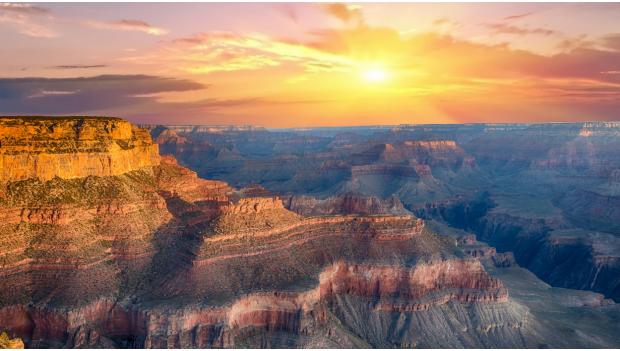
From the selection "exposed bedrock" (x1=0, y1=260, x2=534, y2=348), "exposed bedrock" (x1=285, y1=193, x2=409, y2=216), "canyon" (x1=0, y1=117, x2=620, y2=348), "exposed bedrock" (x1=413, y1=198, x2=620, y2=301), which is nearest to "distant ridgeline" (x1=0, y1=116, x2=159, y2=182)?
"canyon" (x1=0, y1=117, x2=620, y2=348)

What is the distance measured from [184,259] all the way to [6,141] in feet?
98.4

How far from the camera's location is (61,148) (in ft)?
249

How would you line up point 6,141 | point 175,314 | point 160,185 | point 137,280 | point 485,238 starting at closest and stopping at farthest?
1. point 175,314
2. point 137,280
3. point 6,141
4. point 160,185
5. point 485,238

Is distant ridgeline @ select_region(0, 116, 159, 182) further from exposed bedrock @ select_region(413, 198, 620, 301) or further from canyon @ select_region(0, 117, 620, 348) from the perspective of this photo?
exposed bedrock @ select_region(413, 198, 620, 301)

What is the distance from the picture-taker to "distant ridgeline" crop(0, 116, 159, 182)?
7275 centimetres

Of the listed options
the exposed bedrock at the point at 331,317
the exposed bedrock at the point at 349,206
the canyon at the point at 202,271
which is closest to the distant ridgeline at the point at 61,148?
the canyon at the point at 202,271

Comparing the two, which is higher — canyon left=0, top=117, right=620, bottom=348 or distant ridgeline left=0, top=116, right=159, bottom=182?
distant ridgeline left=0, top=116, right=159, bottom=182

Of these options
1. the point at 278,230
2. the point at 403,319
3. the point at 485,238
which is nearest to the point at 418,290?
the point at 403,319

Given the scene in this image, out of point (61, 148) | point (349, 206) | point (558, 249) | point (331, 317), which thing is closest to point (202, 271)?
point (331, 317)

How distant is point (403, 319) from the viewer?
7331 centimetres

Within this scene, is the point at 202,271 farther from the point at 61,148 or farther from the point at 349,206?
the point at 349,206

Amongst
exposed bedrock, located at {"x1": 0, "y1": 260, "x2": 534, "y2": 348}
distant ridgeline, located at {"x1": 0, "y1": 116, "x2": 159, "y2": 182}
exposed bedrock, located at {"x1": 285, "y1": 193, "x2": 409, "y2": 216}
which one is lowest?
exposed bedrock, located at {"x1": 0, "y1": 260, "x2": 534, "y2": 348}

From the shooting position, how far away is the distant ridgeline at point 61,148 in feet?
239

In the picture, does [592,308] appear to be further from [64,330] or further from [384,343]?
[64,330]
